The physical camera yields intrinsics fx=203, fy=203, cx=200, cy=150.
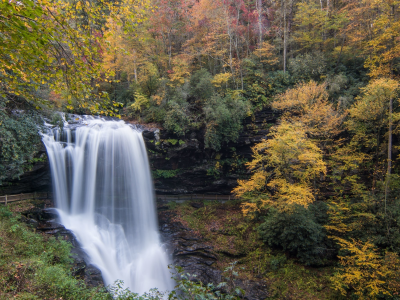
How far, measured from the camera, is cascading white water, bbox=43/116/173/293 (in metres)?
10.1

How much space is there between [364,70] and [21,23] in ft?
66.6

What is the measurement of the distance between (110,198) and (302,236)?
1147 cm

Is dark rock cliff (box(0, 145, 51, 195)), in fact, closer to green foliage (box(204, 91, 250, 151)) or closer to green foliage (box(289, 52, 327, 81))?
green foliage (box(204, 91, 250, 151))

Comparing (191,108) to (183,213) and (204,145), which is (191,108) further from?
(183,213)

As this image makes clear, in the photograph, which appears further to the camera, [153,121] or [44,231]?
[153,121]

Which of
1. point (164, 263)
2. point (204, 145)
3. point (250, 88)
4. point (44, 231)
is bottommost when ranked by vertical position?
point (164, 263)

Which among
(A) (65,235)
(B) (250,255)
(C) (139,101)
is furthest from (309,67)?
(A) (65,235)

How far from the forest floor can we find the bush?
1.59ft

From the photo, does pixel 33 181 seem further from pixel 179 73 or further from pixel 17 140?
pixel 179 73

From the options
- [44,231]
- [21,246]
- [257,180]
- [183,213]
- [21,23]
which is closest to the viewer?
[21,23]

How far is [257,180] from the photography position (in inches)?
418

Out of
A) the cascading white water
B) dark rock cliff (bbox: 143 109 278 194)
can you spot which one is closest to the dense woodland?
dark rock cliff (bbox: 143 109 278 194)

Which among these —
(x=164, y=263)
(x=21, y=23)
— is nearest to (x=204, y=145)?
(x=164, y=263)

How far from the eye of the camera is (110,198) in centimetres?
1341
